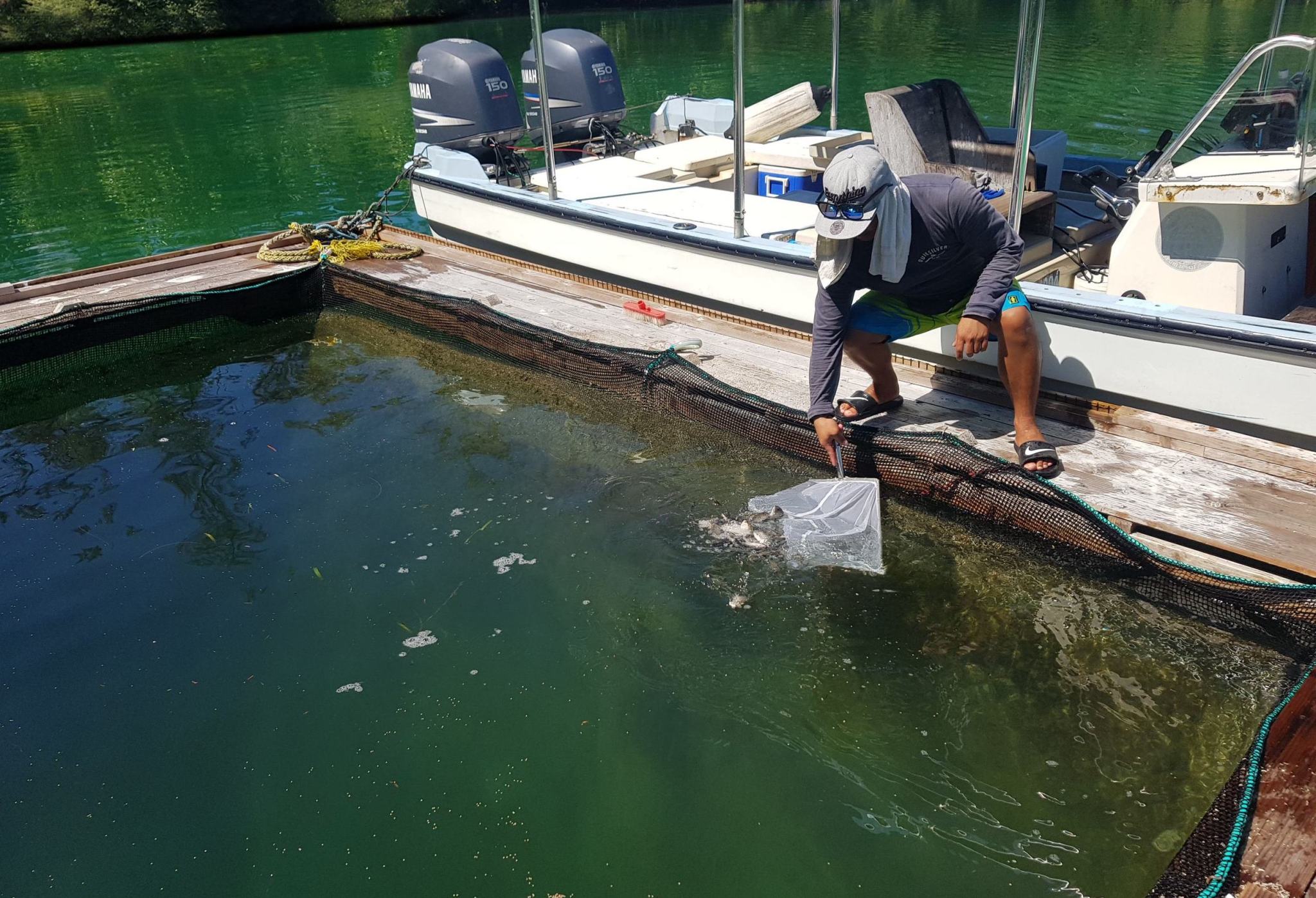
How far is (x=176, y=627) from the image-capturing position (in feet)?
13.3

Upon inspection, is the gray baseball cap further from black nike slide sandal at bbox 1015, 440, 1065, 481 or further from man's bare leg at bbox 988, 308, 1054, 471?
black nike slide sandal at bbox 1015, 440, 1065, 481

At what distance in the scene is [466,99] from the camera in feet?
25.2

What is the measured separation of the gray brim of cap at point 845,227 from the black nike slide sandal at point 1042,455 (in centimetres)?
121

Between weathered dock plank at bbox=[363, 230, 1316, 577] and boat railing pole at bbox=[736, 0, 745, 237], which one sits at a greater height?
boat railing pole at bbox=[736, 0, 745, 237]

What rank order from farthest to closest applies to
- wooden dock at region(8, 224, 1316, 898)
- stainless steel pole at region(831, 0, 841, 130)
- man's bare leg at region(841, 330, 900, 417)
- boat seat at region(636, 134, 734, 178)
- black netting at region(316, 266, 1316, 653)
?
boat seat at region(636, 134, 734, 178), stainless steel pole at region(831, 0, 841, 130), man's bare leg at region(841, 330, 900, 417), black netting at region(316, 266, 1316, 653), wooden dock at region(8, 224, 1316, 898)

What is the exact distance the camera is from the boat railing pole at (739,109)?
16.0ft

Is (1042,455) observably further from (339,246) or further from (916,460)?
(339,246)

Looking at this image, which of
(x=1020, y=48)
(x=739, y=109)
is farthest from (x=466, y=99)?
(x=1020, y=48)

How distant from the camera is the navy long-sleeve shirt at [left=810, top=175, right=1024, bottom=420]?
13.2ft

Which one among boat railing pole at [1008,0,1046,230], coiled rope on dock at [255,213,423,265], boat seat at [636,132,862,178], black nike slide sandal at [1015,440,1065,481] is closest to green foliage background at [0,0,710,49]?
coiled rope on dock at [255,213,423,265]

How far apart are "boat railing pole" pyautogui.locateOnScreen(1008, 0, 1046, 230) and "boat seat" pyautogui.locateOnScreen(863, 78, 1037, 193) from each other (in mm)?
704

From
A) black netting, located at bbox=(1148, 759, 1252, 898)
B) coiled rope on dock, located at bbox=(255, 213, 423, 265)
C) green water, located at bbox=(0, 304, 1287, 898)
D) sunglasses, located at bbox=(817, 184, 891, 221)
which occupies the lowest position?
green water, located at bbox=(0, 304, 1287, 898)

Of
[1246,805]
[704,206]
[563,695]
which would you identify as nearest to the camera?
[1246,805]

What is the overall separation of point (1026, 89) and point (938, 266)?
0.87 m
